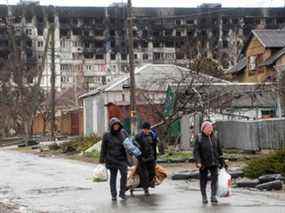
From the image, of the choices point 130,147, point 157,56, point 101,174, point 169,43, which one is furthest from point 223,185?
point 157,56

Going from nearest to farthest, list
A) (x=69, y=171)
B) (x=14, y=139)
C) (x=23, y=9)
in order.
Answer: (x=69, y=171), (x=14, y=139), (x=23, y=9)

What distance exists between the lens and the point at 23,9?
408 ft

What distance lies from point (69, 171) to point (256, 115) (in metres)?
16.4

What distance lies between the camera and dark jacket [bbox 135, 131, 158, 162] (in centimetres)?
1748

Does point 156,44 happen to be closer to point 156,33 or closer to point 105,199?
point 156,33

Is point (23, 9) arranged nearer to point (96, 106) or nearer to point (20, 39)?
point (20, 39)

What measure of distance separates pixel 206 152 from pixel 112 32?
122133mm

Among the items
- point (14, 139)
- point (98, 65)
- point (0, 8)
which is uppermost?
point (0, 8)

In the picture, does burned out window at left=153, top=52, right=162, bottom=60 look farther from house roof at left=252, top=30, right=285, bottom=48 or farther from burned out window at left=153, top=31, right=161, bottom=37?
house roof at left=252, top=30, right=285, bottom=48

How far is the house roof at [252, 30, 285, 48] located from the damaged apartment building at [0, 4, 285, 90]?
62.0m

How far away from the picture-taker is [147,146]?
17531mm

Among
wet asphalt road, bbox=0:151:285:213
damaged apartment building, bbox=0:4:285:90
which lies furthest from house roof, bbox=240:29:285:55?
damaged apartment building, bbox=0:4:285:90

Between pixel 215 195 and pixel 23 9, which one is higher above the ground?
pixel 23 9

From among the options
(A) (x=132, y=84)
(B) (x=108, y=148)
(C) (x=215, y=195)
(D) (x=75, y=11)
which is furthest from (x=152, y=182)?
(D) (x=75, y=11)
